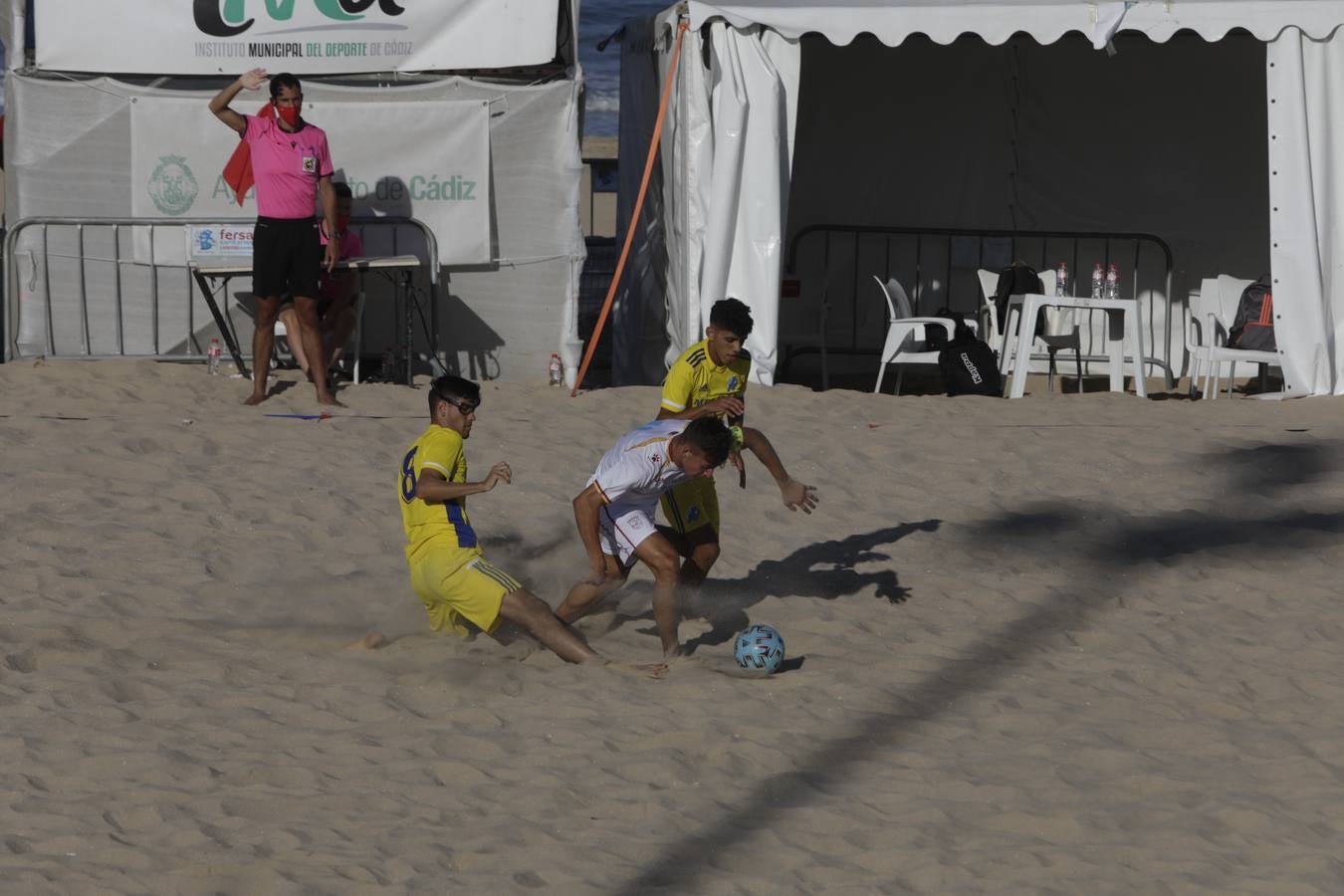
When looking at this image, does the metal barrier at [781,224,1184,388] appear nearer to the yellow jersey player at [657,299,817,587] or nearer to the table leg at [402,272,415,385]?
the table leg at [402,272,415,385]

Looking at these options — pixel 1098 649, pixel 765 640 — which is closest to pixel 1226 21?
pixel 1098 649

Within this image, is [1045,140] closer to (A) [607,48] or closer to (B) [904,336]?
(B) [904,336]

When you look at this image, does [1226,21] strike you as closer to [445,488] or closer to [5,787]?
[445,488]

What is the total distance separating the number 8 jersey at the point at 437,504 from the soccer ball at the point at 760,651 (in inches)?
39.3

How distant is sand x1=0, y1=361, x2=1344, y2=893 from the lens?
15.3 ft

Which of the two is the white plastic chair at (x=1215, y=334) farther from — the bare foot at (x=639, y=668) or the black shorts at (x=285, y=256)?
the bare foot at (x=639, y=668)

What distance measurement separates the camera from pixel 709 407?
664 centimetres

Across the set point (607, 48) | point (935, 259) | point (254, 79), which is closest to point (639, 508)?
point (254, 79)

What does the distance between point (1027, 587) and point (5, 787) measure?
4.39 m

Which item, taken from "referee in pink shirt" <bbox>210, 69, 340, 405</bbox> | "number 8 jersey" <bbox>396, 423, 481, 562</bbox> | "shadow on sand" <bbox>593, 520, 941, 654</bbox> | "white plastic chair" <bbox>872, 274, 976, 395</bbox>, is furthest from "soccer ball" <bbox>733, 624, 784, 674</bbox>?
"white plastic chair" <bbox>872, 274, 976, 395</bbox>

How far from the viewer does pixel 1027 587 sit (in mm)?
7688

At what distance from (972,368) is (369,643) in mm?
6160

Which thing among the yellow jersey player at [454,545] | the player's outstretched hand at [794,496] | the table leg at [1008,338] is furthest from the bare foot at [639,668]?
the table leg at [1008,338]

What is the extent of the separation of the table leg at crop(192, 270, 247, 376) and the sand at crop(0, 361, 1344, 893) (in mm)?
786
